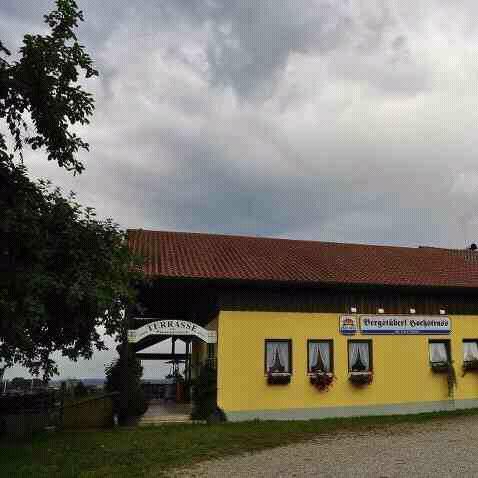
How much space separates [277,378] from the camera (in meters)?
16.8

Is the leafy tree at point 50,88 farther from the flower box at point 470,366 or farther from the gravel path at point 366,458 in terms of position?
the flower box at point 470,366

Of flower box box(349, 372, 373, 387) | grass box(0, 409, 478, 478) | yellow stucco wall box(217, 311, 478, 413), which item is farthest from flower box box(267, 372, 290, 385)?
flower box box(349, 372, 373, 387)

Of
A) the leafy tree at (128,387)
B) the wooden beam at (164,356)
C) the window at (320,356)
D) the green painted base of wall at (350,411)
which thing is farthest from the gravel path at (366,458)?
the wooden beam at (164,356)

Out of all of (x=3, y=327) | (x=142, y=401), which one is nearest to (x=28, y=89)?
(x=3, y=327)

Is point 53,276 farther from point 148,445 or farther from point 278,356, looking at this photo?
point 278,356

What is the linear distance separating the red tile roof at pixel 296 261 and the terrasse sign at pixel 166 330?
4.47 ft

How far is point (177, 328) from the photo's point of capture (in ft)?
53.3

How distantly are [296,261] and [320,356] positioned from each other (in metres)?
3.50

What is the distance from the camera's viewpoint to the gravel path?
9.17 metres

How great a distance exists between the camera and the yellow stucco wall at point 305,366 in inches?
656

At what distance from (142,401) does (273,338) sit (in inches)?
165

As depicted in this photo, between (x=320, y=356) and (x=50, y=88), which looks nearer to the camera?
(x=50, y=88)

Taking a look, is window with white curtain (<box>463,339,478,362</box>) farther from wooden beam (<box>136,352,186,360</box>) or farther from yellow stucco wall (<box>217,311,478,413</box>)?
wooden beam (<box>136,352,186,360</box>)

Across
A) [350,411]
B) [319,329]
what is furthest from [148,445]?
[350,411]
